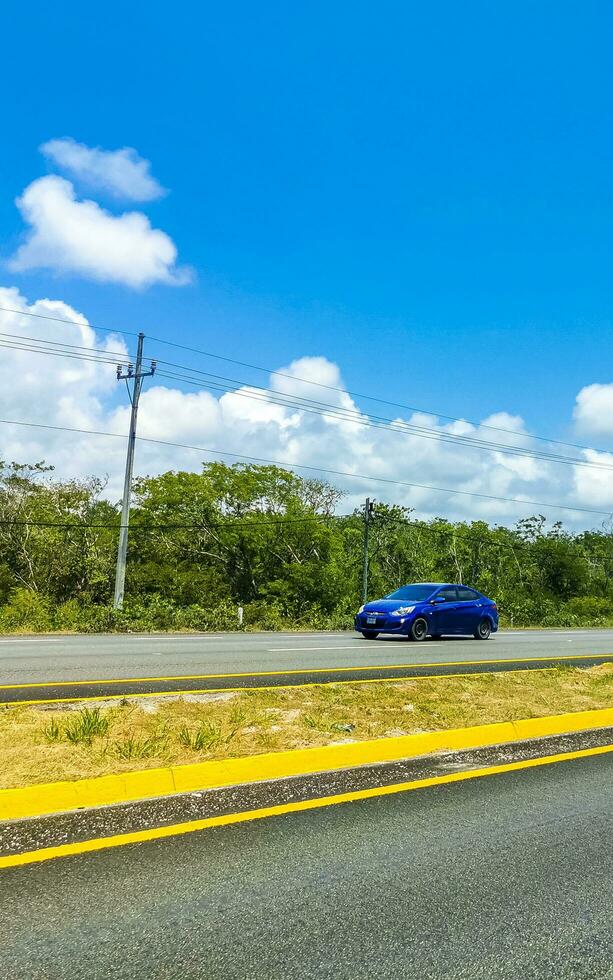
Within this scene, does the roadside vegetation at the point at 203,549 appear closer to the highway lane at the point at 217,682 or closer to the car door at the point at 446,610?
the car door at the point at 446,610

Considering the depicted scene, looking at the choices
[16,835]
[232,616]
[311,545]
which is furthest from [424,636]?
[311,545]

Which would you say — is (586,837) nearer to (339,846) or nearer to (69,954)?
(339,846)

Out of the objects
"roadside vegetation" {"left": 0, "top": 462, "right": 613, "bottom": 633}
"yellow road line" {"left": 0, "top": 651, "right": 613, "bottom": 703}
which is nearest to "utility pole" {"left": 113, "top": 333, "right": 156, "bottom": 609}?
"roadside vegetation" {"left": 0, "top": 462, "right": 613, "bottom": 633}

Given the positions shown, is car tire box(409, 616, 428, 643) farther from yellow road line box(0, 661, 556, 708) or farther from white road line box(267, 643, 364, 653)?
yellow road line box(0, 661, 556, 708)

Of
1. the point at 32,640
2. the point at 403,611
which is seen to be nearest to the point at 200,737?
the point at 32,640

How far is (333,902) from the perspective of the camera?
3551mm

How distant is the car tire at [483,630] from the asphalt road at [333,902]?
58.4 feet

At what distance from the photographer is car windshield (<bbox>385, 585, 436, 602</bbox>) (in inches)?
827

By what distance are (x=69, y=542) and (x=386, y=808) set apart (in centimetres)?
4299

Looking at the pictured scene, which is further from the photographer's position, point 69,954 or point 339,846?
point 339,846

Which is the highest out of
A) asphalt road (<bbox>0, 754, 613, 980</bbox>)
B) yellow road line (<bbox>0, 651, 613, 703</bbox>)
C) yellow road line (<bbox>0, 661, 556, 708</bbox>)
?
asphalt road (<bbox>0, 754, 613, 980</bbox>)

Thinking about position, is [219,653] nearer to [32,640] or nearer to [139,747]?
[32,640]

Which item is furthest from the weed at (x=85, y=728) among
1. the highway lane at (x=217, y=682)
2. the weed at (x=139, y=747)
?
the highway lane at (x=217, y=682)

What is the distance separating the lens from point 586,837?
4613 mm
